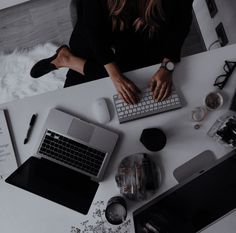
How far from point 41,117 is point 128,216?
471 mm

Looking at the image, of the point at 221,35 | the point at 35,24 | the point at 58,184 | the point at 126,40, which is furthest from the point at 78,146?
the point at 35,24

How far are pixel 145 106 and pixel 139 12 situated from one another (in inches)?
14.0

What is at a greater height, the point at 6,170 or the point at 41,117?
the point at 41,117

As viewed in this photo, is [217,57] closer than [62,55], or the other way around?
[217,57]

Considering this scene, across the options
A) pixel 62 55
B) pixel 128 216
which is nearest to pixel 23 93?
pixel 62 55

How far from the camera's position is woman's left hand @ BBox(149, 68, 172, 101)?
3.98ft

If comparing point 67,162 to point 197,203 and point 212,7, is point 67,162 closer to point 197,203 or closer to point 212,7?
point 197,203

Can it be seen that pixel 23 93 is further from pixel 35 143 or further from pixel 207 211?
pixel 207 211

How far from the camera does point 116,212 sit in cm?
118

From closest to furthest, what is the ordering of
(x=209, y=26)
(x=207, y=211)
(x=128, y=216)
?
1. (x=207, y=211)
2. (x=128, y=216)
3. (x=209, y=26)

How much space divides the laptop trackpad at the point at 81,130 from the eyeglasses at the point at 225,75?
1.56 ft

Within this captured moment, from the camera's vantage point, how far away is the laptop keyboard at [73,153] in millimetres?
1207

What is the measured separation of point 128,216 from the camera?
123cm

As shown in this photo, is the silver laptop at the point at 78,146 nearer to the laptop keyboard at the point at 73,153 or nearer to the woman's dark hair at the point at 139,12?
the laptop keyboard at the point at 73,153
